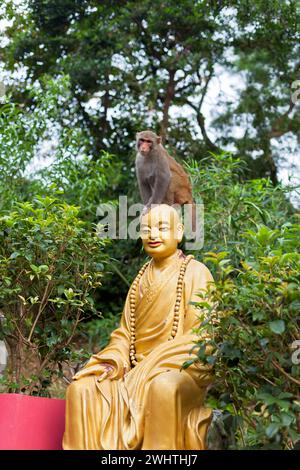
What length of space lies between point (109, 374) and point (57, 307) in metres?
0.97

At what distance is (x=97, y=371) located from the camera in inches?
173

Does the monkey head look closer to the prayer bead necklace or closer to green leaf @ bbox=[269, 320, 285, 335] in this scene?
the prayer bead necklace

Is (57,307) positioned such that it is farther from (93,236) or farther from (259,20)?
(259,20)

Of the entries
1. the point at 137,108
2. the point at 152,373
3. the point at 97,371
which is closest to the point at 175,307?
the point at 152,373

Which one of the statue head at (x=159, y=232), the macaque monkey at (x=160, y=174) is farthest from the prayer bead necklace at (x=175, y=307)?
the macaque monkey at (x=160, y=174)

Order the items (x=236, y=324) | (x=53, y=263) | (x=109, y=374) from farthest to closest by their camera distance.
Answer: (x=53, y=263) < (x=109, y=374) < (x=236, y=324)

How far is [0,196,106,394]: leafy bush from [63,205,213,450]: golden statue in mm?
476

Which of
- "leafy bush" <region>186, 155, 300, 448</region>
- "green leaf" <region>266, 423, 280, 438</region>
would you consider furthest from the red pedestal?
"green leaf" <region>266, 423, 280, 438</region>

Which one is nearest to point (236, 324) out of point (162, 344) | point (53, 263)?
point (162, 344)

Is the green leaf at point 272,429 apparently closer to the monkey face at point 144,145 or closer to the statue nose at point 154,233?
the statue nose at point 154,233

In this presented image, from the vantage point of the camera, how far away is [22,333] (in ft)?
16.6

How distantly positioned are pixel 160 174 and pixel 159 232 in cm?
234

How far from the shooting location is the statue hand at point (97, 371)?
172 inches

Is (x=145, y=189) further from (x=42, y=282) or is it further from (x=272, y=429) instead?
(x=272, y=429)
